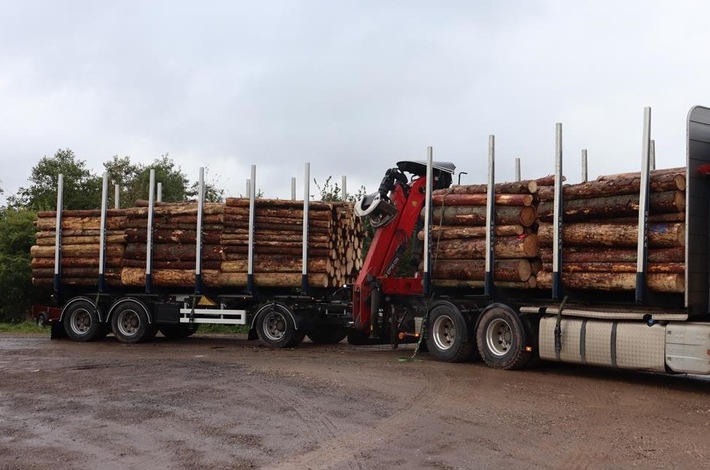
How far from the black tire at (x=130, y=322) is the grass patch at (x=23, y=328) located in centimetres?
667

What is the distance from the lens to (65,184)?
1745 inches

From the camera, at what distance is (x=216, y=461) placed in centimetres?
682

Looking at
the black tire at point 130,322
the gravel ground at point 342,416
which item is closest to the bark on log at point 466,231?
the gravel ground at point 342,416

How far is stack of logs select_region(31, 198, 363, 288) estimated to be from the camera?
1697 cm

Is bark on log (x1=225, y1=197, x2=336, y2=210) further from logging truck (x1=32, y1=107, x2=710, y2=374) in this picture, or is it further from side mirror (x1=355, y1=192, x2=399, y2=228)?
side mirror (x1=355, y1=192, x2=399, y2=228)

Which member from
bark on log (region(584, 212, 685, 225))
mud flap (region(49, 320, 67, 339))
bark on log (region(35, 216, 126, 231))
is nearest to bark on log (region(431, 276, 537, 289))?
bark on log (region(584, 212, 685, 225))

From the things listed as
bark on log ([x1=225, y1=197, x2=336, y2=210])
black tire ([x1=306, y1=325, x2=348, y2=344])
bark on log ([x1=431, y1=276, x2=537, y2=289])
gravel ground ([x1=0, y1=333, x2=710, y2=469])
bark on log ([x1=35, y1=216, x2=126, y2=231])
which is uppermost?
bark on log ([x1=225, y1=197, x2=336, y2=210])

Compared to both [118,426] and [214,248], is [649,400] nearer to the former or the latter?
[118,426]

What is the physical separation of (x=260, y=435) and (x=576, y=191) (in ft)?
22.8

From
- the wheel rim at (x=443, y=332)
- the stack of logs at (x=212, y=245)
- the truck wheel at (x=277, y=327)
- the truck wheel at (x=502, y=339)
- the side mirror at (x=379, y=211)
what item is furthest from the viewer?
the stack of logs at (x=212, y=245)

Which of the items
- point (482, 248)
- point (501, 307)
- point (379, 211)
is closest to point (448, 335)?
point (501, 307)

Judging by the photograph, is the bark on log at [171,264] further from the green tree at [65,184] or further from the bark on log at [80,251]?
the green tree at [65,184]

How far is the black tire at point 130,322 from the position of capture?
18.1 m

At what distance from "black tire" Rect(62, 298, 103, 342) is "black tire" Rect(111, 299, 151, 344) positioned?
490 mm
